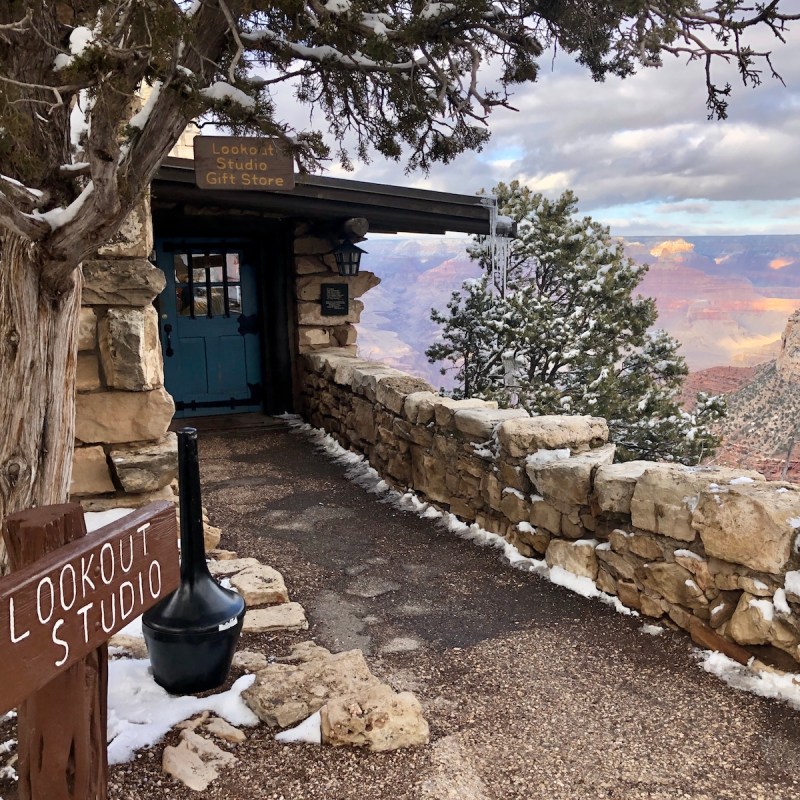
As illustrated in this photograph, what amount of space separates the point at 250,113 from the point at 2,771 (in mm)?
2056

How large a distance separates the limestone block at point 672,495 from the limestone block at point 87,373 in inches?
107

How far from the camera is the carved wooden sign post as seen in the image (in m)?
1.28

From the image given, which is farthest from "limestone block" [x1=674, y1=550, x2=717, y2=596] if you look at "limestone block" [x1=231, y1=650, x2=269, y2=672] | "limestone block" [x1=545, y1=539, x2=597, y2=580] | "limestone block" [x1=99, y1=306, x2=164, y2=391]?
"limestone block" [x1=99, y1=306, x2=164, y2=391]

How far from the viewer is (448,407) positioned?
482 centimetres

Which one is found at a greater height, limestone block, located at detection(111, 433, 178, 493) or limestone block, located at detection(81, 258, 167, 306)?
limestone block, located at detection(81, 258, 167, 306)

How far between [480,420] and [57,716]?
3221 millimetres

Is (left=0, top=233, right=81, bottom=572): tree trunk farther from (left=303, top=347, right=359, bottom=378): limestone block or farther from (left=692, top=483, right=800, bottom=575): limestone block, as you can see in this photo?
(left=303, top=347, right=359, bottom=378): limestone block

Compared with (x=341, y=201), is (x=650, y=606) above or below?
below

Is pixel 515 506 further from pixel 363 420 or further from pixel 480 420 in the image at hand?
pixel 363 420

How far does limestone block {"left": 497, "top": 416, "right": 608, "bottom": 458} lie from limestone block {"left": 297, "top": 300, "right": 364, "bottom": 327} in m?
4.10

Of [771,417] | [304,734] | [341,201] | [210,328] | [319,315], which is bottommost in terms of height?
[771,417]

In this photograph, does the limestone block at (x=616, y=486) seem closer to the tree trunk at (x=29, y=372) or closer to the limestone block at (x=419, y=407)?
the limestone block at (x=419, y=407)

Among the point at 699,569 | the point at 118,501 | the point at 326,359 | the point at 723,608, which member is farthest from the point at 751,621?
the point at 326,359

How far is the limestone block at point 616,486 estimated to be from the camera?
11.2 ft
